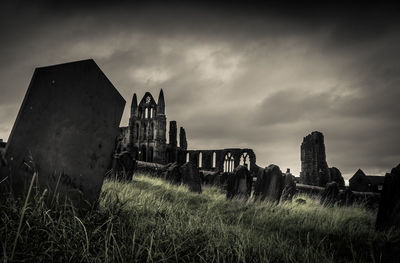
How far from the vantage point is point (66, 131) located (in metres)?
2.44

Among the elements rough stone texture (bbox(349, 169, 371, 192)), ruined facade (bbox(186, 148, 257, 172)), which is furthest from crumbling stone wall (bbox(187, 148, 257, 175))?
rough stone texture (bbox(349, 169, 371, 192))

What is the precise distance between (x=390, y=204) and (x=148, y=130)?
3477 cm

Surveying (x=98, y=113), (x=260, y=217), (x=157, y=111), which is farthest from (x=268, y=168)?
(x=157, y=111)

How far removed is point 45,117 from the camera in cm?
230

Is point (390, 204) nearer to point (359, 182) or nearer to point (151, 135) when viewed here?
point (359, 182)

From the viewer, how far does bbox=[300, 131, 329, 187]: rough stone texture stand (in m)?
18.8

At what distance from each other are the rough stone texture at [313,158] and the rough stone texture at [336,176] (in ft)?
5.93

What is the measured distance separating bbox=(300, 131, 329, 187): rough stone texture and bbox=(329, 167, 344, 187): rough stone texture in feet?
5.93

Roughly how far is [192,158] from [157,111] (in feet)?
29.2

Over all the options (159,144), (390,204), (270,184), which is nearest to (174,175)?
(270,184)

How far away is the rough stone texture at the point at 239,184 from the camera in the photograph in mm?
6427

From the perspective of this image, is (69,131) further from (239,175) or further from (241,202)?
(239,175)

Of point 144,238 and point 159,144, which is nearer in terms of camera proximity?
point 144,238

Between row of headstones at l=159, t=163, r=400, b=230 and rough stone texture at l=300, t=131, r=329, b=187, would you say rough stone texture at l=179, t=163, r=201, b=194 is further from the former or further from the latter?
rough stone texture at l=300, t=131, r=329, b=187
